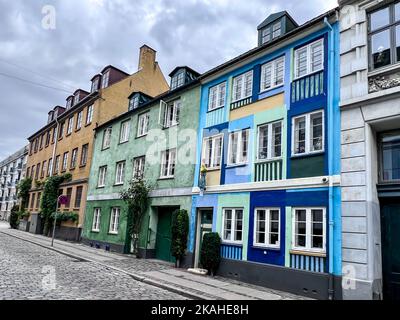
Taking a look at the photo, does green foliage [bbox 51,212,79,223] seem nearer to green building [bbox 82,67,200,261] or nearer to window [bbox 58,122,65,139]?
green building [bbox 82,67,200,261]

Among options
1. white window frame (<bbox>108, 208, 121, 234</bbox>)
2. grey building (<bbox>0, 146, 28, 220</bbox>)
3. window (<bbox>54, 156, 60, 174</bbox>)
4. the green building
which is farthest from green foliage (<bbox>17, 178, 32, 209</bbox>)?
grey building (<bbox>0, 146, 28, 220</bbox>)

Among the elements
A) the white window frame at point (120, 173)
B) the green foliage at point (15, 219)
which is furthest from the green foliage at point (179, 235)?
the green foliage at point (15, 219)

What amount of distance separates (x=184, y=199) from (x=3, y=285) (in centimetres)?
802

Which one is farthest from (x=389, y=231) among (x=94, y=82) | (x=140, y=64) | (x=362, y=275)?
(x=94, y=82)

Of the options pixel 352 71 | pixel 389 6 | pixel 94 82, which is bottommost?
pixel 352 71

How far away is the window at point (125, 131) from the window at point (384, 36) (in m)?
15.2

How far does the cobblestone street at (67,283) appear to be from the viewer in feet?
26.3

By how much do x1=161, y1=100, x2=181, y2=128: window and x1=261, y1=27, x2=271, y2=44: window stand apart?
558 centimetres

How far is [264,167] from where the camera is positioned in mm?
11898

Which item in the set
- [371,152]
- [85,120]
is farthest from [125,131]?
[371,152]

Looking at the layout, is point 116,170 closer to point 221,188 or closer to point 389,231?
point 221,188

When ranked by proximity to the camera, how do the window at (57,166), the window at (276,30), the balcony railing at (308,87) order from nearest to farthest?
1. the balcony railing at (308,87)
2. the window at (276,30)
3. the window at (57,166)

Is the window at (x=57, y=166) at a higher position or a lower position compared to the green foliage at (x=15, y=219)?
higher

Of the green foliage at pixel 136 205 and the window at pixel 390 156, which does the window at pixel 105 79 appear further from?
the window at pixel 390 156
